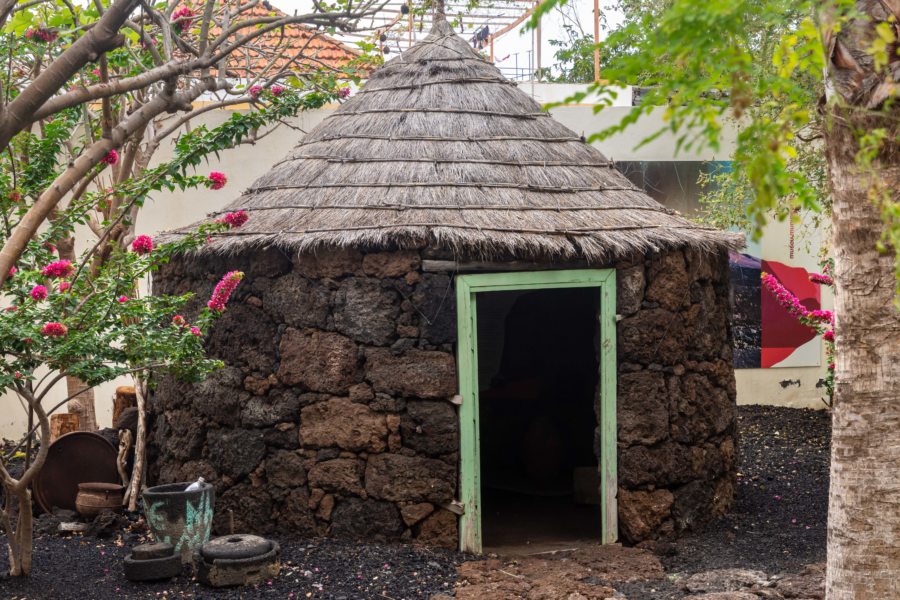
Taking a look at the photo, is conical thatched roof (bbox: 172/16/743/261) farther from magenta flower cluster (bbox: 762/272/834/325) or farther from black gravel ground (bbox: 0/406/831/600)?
black gravel ground (bbox: 0/406/831/600)

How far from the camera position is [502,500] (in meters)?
8.86

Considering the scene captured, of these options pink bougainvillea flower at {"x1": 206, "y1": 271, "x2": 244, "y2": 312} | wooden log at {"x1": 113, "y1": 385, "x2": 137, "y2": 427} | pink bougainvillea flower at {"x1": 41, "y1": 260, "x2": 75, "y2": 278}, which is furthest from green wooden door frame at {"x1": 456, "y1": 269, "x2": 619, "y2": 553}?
wooden log at {"x1": 113, "y1": 385, "x2": 137, "y2": 427}

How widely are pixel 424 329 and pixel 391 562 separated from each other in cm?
149

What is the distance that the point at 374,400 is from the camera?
6734mm

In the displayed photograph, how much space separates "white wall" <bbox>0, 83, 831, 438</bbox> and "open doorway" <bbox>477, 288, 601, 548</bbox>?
1.88m

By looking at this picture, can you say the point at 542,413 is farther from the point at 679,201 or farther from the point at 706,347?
the point at 679,201

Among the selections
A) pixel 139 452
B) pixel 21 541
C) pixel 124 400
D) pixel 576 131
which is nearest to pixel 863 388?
pixel 21 541

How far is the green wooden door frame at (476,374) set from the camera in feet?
22.0

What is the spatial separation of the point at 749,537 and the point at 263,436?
341cm

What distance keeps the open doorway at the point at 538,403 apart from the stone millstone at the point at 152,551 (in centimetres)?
283

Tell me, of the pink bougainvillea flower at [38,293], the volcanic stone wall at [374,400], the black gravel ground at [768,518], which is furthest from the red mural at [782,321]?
the pink bougainvillea flower at [38,293]

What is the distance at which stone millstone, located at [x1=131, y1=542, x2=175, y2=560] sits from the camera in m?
6.15

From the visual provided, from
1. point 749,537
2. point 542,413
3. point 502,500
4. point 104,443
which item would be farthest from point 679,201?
point 104,443

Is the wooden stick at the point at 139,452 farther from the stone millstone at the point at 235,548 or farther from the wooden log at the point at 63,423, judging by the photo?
the stone millstone at the point at 235,548
